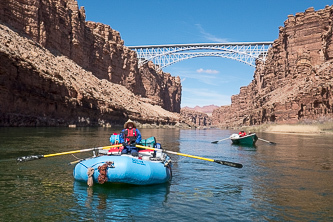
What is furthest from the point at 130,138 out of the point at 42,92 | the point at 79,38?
the point at 79,38

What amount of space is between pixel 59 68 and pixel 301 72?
42.6 meters

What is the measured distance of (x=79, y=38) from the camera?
6900cm

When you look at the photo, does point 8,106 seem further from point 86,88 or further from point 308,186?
point 308,186

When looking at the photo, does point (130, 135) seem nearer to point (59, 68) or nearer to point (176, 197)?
point (176, 197)

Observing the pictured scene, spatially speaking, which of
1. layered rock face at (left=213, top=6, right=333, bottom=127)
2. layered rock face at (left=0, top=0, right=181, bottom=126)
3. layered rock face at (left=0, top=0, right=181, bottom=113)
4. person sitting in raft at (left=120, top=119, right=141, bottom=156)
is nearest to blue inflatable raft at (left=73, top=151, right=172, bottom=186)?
person sitting in raft at (left=120, top=119, right=141, bottom=156)

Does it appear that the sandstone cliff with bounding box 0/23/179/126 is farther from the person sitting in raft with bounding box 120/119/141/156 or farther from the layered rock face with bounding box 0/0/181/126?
the person sitting in raft with bounding box 120/119/141/156

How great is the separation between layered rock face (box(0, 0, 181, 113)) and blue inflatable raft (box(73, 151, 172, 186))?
46133 millimetres

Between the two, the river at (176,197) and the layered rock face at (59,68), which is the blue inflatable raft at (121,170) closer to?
the river at (176,197)

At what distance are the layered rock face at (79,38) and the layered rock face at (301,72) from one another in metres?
35.7

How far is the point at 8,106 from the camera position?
3512cm

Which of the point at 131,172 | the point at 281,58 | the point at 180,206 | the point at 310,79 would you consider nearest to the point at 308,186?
the point at 180,206

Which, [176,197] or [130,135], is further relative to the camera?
[130,135]

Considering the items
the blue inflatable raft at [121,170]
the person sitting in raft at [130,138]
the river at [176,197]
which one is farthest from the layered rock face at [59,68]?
the blue inflatable raft at [121,170]

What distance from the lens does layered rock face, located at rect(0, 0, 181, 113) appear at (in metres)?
51.3
